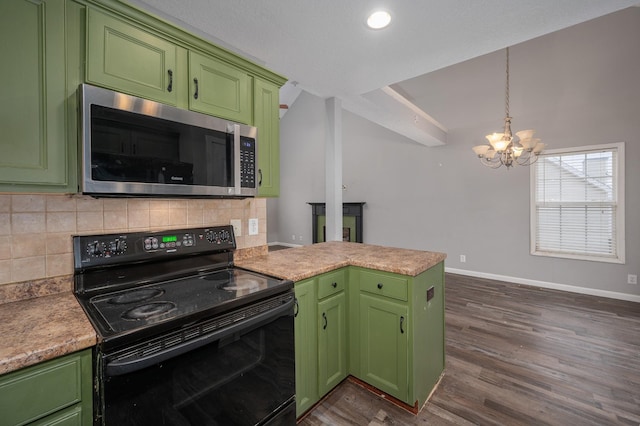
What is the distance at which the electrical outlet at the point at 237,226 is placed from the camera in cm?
200

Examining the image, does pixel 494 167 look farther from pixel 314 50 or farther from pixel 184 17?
pixel 184 17

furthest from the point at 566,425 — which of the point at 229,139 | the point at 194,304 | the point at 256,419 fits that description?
the point at 229,139

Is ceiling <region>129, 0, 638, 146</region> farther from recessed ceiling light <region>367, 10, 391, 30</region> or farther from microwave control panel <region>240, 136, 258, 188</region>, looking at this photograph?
microwave control panel <region>240, 136, 258, 188</region>

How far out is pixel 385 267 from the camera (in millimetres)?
1772

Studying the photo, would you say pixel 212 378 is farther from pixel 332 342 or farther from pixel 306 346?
pixel 332 342

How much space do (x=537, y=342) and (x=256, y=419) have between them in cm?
275

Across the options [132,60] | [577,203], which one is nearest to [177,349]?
[132,60]

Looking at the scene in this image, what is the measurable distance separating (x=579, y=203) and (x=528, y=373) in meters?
3.15

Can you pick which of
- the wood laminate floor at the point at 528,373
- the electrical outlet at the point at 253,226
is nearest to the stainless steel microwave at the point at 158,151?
the electrical outlet at the point at 253,226

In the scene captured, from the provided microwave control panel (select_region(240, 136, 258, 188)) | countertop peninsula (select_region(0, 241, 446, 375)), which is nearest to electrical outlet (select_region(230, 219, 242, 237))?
countertop peninsula (select_region(0, 241, 446, 375))

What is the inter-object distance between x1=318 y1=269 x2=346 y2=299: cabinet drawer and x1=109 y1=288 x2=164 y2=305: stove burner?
0.87m

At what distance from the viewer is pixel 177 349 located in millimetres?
1021

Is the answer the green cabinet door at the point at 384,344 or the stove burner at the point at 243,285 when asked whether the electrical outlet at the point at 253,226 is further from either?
the green cabinet door at the point at 384,344

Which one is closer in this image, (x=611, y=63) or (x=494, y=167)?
(x=611, y=63)
